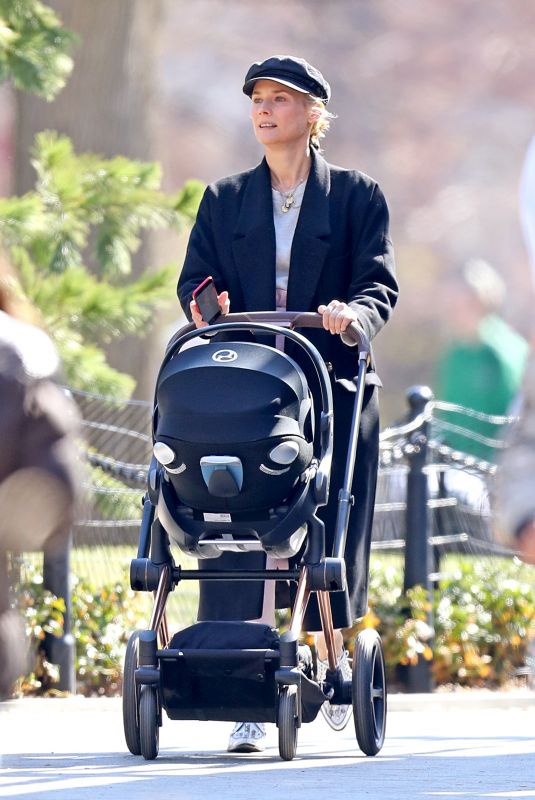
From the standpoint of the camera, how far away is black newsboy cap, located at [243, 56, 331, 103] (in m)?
5.69

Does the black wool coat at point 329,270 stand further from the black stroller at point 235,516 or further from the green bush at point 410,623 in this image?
the green bush at point 410,623

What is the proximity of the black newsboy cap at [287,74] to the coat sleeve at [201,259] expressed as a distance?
1.45ft

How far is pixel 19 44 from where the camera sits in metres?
8.59

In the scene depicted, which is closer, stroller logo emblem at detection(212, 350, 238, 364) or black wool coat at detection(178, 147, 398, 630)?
stroller logo emblem at detection(212, 350, 238, 364)

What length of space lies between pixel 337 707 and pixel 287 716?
0.73 metres

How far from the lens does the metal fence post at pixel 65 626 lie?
7242 mm

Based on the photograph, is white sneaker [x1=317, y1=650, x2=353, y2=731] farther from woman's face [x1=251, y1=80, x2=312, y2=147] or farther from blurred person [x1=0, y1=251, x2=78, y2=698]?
blurred person [x1=0, y1=251, x2=78, y2=698]

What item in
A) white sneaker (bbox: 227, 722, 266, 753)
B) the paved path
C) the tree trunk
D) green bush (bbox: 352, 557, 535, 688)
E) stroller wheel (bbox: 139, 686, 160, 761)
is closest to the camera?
the paved path

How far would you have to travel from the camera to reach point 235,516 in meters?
5.15

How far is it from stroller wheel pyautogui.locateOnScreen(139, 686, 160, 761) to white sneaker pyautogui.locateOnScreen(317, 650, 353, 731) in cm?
57

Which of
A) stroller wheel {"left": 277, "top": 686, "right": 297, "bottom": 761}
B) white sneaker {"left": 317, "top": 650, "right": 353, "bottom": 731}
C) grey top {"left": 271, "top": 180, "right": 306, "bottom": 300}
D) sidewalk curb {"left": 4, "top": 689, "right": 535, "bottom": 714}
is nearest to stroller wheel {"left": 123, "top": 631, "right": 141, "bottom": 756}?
stroller wheel {"left": 277, "top": 686, "right": 297, "bottom": 761}

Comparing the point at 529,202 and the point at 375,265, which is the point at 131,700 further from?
the point at 529,202

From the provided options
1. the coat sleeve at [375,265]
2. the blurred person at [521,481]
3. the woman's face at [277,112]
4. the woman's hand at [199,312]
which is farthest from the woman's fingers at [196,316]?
the blurred person at [521,481]

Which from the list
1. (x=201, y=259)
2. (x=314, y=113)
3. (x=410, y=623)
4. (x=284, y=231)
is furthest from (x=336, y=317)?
(x=410, y=623)
